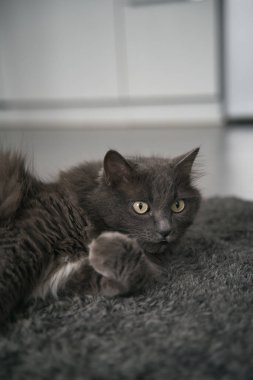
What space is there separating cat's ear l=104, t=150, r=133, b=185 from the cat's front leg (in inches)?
6.9

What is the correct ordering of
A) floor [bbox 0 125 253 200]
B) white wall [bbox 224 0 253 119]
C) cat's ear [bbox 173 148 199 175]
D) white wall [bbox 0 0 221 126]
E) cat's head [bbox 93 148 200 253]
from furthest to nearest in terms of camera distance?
white wall [bbox 0 0 221 126] < white wall [bbox 224 0 253 119] < floor [bbox 0 125 253 200] < cat's ear [bbox 173 148 199 175] < cat's head [bbox 93 148 200 253]

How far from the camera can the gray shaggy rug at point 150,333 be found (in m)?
0.87

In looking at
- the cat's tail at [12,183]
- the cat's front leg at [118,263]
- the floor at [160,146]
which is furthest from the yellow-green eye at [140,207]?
the floor at [160,146]

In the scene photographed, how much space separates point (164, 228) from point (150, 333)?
1.09ft

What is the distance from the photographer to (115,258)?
1.17m

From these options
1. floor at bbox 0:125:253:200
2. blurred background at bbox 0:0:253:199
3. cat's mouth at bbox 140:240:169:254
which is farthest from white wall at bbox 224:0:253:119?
cat's mouth at bbox 140:240:169:254

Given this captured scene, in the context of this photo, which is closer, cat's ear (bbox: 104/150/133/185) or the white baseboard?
cat's ear (bbox: 104/150/133/185)

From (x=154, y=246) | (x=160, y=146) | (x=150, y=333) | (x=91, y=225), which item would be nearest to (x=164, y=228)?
(x=154, y=246)

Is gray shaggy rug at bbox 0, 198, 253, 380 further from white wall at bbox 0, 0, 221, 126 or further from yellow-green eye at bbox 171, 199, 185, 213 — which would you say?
white wall at bbox 0, 0, 221, 126

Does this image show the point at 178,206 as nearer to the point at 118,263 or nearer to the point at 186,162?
the point at 186,162

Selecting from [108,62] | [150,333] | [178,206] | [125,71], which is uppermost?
[108,62]

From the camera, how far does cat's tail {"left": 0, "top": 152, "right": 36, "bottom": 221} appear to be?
1261 mm

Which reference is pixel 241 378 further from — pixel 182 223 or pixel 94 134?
pixel 94 134

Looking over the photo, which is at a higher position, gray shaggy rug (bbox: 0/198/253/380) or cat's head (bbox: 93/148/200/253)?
cat's head (bbox: 93/148/200/253)
